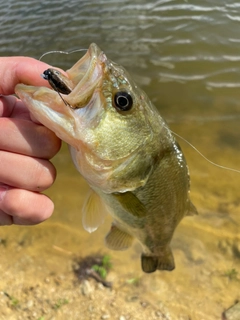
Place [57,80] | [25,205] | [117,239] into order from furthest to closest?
[117,239] < [25,205] < [57,80]

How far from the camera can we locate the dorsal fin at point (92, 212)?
225 centimetres

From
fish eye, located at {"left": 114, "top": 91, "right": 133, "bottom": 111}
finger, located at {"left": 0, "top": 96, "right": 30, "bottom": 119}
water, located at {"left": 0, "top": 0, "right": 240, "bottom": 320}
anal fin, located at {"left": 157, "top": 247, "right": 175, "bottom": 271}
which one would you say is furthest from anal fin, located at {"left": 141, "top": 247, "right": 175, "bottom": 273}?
finger, located at {"left": 0, "top": 96, "right": 30, "bottom": 119}

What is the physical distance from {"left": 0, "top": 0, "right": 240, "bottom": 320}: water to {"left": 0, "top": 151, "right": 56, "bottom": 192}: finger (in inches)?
77.6

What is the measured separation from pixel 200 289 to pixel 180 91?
347 cm

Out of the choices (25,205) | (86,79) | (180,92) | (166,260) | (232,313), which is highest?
(86,79)

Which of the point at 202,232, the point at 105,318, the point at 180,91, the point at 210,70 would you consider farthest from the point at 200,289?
the point at 210,70

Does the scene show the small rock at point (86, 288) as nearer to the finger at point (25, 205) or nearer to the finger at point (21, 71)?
the finger at point (25, 205)

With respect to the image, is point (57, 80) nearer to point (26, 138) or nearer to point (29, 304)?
point (26, 138)

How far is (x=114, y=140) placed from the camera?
193 centimetres

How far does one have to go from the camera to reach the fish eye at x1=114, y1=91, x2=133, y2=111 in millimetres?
1867

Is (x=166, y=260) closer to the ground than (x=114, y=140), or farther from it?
closer to the ground

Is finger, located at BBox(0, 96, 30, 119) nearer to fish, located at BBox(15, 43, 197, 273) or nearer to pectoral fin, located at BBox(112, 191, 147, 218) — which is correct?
fish, located at BBox(15, 43, 197, 273)

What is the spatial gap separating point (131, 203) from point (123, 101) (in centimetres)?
63

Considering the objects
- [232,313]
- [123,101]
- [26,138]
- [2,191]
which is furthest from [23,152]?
[232,313]
